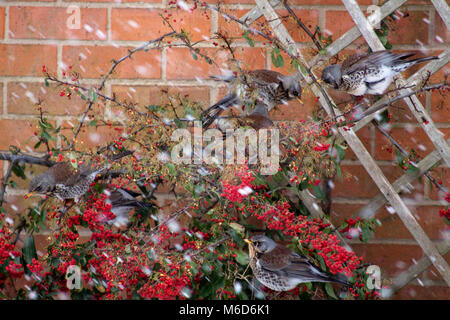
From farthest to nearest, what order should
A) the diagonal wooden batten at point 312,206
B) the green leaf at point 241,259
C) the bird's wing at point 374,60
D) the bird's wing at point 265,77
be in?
the diagonal wooden batten at point 312,206 < the bird's wing at point 265,77 < the bird's wing at point 374,60 < the green leaf at point 241,259

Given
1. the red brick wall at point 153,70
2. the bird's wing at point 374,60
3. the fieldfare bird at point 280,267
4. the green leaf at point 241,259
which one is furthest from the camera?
the red brick wall at point 153,70

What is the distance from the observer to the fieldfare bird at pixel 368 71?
1.50 m

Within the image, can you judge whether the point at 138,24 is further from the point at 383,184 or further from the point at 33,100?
the point at 383,184

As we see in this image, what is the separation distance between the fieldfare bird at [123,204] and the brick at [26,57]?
58cm

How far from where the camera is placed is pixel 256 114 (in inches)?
61.3

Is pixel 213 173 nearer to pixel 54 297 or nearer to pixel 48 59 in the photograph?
pixel 54 297

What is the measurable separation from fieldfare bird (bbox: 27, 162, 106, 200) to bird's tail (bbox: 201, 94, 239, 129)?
0.35 m

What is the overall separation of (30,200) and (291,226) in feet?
3.54

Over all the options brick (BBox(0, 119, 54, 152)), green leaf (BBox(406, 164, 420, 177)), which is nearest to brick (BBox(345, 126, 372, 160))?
green leaf (BBox(406, 164, 420, 177))

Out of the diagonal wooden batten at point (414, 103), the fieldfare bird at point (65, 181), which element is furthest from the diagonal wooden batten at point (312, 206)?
the fieldfare bird at point (65, 181)

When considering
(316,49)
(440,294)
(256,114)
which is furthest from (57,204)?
(440,294)

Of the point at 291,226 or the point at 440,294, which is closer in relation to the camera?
the point at 291,226

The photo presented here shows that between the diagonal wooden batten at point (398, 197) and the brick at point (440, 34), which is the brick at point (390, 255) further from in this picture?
the brick at point (440, 34)

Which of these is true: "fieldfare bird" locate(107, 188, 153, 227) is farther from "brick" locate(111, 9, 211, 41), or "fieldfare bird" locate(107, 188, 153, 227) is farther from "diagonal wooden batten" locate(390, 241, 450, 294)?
"diagonal wooden batten" locate(390, 241, 450, 294)
